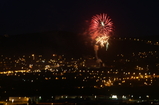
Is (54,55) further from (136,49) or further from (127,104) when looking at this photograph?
(127,104)

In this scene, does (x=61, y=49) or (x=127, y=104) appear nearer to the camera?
(x=127, y=104)

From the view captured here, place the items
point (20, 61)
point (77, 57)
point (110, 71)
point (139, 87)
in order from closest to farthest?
point (139, 87), point (110, 71), point (20, 61), point (77, 57)

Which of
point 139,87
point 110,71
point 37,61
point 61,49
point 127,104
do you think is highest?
point 61,49

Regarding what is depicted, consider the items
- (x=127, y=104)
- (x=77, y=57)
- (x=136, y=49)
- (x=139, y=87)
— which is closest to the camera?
(x=127, y=104)

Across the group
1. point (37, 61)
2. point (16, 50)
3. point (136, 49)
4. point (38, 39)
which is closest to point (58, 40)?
point (38, 39)

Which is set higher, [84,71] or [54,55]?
[54,55]

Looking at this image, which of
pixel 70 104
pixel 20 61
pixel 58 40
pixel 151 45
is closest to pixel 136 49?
pixel 151 45

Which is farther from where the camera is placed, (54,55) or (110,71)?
(54,55)

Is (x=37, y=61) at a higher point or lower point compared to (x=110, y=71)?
higher

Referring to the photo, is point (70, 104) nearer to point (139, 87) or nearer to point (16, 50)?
point (139, 87)
